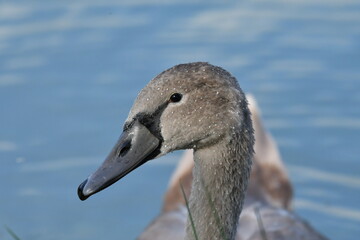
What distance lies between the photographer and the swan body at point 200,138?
3994 mm

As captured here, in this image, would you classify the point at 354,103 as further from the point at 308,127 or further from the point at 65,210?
the point at 65,210

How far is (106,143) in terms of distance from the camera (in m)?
7.32

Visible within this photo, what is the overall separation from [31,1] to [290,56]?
87.5 inches

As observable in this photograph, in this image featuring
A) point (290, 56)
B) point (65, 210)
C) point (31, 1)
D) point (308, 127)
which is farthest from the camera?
point (31, 1)

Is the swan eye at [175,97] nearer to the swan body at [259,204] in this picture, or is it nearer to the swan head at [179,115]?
the swan head at [179,115]

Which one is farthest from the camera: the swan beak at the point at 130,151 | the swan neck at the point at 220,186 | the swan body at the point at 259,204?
the swan body at the point at 259,204

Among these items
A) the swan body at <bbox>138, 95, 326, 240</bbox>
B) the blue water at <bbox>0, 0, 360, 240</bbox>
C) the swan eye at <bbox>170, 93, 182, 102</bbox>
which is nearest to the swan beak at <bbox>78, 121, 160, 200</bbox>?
the swan eye at <bbox>170, 93, 182, 102</bbox>

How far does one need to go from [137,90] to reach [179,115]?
12.0 ft

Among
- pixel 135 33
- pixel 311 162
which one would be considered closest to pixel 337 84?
pixel 311 162

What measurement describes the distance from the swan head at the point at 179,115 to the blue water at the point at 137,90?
2843mm

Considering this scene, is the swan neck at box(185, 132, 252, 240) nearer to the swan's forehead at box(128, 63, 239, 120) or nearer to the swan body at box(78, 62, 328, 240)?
the swan body at box(78, 62, 328, 240)

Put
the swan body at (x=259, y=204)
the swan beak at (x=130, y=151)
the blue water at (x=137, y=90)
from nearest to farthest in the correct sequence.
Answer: the swan beak at (x=130, y=151) → the swan body at (x=259, y=204) → the blue water at (x=137, y=90)

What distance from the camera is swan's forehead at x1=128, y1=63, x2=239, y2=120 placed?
13.1 ft

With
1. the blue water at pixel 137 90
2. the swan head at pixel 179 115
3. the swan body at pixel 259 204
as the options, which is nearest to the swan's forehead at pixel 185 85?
the swan head at pixel 179 115
